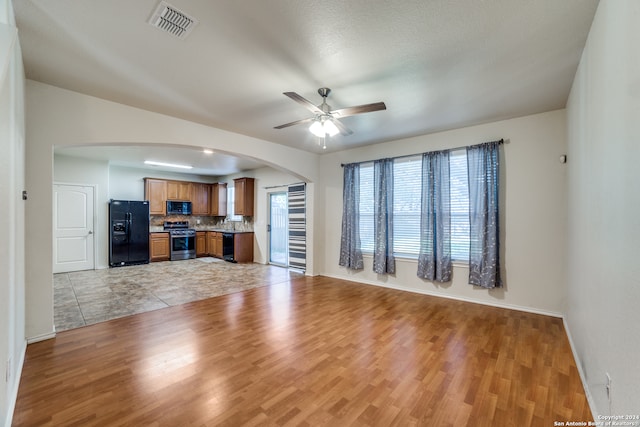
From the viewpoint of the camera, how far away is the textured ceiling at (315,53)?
1881 millimetres

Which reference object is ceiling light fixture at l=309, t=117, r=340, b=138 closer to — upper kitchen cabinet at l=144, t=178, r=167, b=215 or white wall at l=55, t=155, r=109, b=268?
white wall at l=55, t=155, r=109, b=268

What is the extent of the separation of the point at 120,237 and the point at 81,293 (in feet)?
9.23

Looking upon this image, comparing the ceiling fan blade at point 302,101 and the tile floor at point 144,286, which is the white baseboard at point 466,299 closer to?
the tile floor at point 144,286

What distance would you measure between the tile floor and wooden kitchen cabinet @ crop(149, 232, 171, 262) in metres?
0.42

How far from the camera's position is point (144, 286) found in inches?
200

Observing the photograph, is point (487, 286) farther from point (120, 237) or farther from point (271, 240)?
point (120, 237)

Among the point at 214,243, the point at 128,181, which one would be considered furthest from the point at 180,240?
the point at 128,181

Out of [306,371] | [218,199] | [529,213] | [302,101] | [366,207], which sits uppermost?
[302,101]

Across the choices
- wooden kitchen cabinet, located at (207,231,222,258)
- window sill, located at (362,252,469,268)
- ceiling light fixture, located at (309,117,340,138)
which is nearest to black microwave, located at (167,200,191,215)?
wooden kitchen cabinet, located at (207,231,222,258)

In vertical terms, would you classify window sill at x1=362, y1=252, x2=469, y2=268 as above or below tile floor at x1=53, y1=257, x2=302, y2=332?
above

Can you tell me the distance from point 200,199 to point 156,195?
1.35 metres

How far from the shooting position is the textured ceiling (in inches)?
74.0

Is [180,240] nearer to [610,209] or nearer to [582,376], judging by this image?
[582,376]

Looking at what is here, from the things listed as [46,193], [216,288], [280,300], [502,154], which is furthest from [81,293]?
[502,154]
